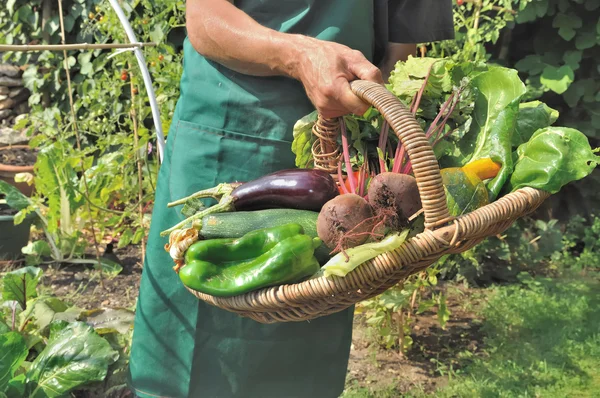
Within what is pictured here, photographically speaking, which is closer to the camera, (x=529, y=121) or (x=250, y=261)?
(x=250, y=261)

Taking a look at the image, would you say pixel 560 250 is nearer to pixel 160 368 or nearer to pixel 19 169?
pixel 160 368

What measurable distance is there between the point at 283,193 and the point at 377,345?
2100mm

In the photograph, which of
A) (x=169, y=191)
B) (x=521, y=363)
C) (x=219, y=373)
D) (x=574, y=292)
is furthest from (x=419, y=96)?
(x=574, y=292)

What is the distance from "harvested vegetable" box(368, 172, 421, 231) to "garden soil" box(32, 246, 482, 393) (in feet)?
5.89

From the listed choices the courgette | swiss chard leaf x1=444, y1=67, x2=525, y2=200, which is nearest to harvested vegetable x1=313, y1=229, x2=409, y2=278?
the courgette

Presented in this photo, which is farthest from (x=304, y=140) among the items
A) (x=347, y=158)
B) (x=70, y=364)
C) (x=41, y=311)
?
(x=41, y=311)

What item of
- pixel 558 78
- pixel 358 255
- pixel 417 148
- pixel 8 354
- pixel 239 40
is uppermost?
pixel 239 40

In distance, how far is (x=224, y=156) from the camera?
1.92 meters

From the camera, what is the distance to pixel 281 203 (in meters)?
1.67

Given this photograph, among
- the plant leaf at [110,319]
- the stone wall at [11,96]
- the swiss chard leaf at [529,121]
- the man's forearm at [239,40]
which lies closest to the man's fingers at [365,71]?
the man's forearm at [239,40]

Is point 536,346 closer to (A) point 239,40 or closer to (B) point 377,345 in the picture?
(B) point 377,345

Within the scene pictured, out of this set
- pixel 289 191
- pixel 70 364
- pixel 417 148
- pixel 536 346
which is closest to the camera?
pixel 417 148

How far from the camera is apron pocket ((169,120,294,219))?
1.91 metres

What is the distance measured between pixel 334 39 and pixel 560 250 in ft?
11.0
